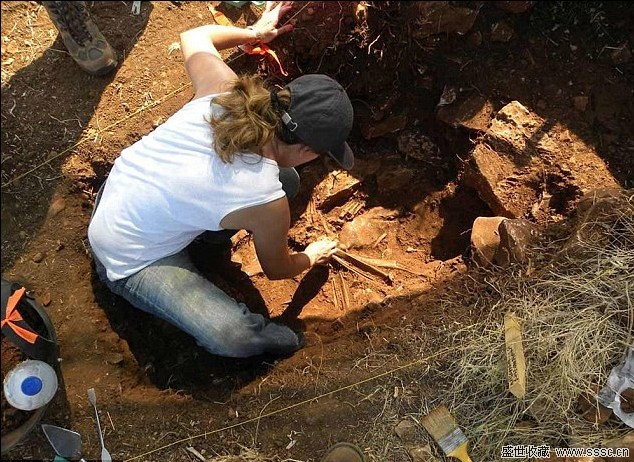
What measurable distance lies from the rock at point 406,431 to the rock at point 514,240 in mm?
900

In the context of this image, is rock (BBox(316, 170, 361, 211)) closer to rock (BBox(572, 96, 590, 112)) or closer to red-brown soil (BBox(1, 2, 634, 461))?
red-brown soil (BBox(1, 2, 634, 461))

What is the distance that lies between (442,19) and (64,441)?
112 inches

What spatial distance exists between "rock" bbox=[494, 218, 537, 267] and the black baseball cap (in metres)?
1.03

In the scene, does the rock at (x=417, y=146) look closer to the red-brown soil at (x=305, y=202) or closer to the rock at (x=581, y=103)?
the red-brown soil at (x=305, y=202)

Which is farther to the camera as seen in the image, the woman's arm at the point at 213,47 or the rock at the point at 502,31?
the rock at the point at 502,31

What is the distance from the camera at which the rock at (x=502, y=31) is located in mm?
2932

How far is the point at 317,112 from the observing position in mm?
1971

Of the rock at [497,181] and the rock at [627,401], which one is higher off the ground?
the rock at [497,181]

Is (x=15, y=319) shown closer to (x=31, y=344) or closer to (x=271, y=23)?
(x=31, y=344)

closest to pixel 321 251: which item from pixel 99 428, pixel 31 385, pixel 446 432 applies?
pixel 446 432

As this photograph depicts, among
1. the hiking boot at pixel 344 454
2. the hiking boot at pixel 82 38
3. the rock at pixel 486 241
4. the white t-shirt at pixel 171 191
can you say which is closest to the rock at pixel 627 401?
the rock at pixel 486 241

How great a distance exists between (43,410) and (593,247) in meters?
2.60

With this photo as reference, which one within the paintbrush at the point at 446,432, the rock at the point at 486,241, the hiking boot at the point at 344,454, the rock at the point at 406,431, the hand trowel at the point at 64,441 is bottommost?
the hand trowel at the point at 64,441

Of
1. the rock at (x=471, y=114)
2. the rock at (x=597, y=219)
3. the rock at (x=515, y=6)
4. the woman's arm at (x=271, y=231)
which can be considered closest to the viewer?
the woman's arm at (x=271, y=231)
